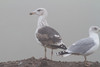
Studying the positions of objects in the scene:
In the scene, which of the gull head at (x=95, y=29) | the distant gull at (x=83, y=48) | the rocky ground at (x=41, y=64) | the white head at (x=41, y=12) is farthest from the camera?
the white head at (x=41, y=12)

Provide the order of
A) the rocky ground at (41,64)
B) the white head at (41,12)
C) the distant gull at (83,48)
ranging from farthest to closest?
the white head at (41,12) → the rocky ground at (41,64) → the distant gull at (83,48)

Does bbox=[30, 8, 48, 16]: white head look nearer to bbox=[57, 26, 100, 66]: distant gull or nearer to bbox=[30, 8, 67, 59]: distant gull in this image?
bbox=[30, 8, 67, 59]: distant gull

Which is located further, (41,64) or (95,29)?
(95,29)

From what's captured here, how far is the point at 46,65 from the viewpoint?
13.0 feet

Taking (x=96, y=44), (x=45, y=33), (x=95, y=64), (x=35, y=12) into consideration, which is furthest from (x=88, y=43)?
(x=35, y=12)

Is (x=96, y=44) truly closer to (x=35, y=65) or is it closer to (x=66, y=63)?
(x=66, y=63)

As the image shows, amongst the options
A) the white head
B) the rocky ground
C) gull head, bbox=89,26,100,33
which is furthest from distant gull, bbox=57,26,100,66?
the white head

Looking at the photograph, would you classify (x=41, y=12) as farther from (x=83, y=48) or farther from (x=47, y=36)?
(x=83, y=48)

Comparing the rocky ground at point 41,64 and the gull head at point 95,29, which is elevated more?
the gull head at point 95,29

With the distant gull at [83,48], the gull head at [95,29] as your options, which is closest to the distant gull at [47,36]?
the distant gull at [83,48]

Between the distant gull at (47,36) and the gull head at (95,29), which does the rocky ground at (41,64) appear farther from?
the gull head at (95,29)

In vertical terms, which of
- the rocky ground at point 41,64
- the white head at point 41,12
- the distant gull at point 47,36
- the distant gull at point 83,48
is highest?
the white head at point 41,12

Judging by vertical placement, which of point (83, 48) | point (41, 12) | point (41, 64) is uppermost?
point (41, 12)

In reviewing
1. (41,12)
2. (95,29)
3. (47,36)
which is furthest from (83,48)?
(41,12)
